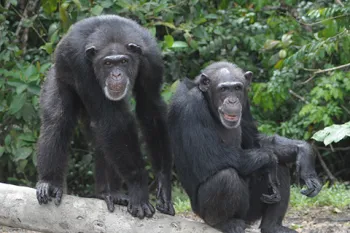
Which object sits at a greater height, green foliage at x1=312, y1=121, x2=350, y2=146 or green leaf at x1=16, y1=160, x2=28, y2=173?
green foliage at x1=312, y1=121, x2=350, y2=146

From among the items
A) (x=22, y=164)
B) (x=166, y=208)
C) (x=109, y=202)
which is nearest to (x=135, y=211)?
(x=109, y=202)

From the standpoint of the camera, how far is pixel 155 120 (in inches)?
284

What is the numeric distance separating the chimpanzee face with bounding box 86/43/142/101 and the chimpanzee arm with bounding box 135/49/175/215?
0.47 ft

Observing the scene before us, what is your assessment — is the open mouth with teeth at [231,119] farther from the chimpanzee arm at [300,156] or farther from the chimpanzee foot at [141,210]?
the chimpanzee foot at [141,210]

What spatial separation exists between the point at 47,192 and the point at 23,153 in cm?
260

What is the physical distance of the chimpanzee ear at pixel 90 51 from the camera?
6773mm

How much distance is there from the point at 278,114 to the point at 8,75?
4478mm

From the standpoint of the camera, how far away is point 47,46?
8688mm

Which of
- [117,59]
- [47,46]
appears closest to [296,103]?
[47,46]

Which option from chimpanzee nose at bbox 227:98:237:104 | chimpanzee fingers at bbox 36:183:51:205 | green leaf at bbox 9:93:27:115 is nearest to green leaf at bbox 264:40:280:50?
green leaf at bbox 9:93:27:115

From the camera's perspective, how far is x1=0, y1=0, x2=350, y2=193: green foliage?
895 cm

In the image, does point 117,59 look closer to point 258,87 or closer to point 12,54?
point 12,54

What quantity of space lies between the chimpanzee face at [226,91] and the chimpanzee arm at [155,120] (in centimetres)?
52

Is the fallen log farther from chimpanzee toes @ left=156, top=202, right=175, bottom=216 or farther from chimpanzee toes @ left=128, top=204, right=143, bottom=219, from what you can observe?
chimpanzee toes @ left=156, top=202, right=175, bottom=216
